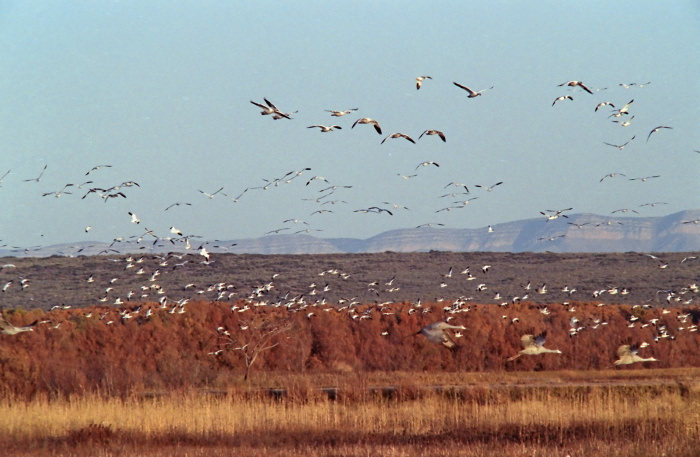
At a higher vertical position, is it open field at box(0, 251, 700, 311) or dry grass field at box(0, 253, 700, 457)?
open field at box(0, 251, 700, 311)

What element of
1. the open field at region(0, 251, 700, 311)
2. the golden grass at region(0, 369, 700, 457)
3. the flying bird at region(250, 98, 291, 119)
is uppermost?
the flying bird at region(250, 98, 291, 119)

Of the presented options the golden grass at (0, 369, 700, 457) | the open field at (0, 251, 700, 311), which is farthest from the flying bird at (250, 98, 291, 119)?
the open field at (0, 251, 700, 311)

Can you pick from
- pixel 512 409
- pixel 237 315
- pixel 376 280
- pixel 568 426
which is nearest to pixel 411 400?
pixel 512 409

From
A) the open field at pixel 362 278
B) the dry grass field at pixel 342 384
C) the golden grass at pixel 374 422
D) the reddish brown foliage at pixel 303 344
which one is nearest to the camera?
the golden grass at pixel 374 422

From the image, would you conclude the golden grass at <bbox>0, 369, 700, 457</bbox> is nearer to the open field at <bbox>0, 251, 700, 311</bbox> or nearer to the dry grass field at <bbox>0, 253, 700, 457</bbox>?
the dry grass field at <bbox>0, 253, 700, 457</bbox>

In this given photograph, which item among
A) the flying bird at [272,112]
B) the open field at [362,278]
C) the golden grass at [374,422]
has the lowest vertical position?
the golden grass at [374,422]

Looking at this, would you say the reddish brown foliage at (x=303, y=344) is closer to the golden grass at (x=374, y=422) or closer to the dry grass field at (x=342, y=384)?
the dry grass field at (x=342, y=384)

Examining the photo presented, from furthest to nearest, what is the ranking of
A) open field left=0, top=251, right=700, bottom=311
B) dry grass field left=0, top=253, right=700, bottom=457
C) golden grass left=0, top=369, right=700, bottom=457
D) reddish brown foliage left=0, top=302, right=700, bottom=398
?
open field left=0, top=251, right=700, bottom=311 → reddish brown foliage left=0, top=302, right=700, bottom=398 → dry grass field left=0, top=253, right=700, bottom=457 → golden grass left=0, top=369, right=700, bottom=457

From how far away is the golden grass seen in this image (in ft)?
68.1

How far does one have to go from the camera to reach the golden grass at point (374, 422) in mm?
20750

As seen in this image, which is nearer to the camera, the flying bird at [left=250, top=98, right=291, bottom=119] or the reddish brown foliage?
the flying bird at [left=250, top=98, right=291, bottom=119]

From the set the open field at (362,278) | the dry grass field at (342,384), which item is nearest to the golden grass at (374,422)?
the dry grass field at (342,384)

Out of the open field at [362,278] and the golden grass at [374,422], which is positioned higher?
the open field at [362,278]

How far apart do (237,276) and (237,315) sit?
4424cm
